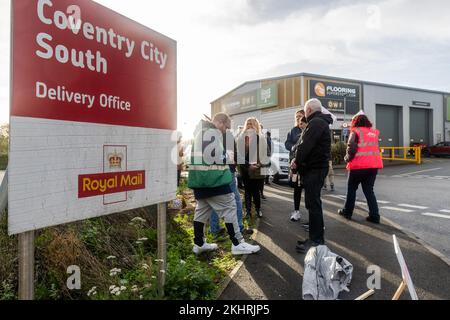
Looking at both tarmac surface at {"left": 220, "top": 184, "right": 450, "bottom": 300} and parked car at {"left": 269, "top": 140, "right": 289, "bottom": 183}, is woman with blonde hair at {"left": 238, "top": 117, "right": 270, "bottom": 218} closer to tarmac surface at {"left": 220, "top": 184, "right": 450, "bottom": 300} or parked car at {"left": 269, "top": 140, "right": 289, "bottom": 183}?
tarmac surface at {"left": 220, "top": 184, "right": 450, "bottom": 300}

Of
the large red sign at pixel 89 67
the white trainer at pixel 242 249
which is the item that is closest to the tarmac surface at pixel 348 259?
the white trainer at pixel 242 249

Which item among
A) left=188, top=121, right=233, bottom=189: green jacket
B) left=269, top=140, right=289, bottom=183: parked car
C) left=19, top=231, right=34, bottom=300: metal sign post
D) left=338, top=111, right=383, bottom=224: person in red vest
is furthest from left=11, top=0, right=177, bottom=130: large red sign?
left=269, top=140, right=289, bottom=183: parked car

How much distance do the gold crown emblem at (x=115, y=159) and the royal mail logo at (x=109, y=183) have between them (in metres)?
0.06

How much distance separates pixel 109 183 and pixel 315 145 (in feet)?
8.62

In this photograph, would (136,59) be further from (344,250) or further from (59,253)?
(344,250)

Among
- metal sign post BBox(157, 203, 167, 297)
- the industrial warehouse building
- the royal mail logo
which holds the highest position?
the industrial warehouse building

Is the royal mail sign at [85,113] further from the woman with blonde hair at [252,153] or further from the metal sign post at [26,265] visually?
the woman with blonde hair at [252,153]

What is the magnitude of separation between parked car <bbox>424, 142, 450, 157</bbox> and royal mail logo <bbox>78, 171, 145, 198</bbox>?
110 feet

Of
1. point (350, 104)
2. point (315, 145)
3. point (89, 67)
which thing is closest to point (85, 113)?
point (89, 67)

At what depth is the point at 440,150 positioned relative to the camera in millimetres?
29188

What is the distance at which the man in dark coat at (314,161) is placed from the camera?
158 inches

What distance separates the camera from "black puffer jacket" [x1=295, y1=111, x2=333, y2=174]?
13.1 ft

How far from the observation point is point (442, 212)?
21.3 ft

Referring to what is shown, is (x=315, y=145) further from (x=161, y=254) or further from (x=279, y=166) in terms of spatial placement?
(x=279, y=166)
